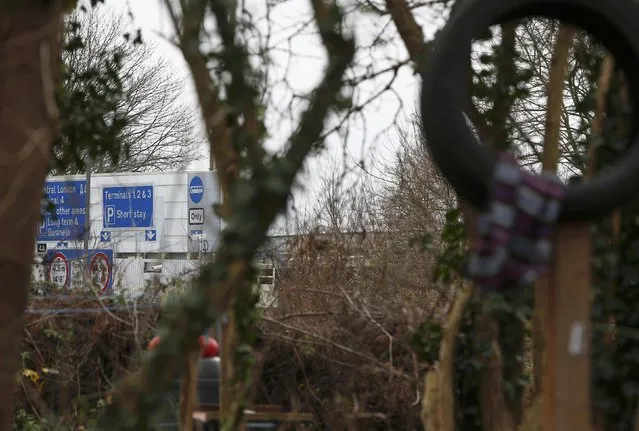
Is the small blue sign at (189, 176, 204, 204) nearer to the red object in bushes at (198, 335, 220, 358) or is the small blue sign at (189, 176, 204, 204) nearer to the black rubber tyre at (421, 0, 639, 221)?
the red object in bushes at (198, 335, 220, 358)

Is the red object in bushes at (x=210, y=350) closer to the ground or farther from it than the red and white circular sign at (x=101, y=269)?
closer to the ground

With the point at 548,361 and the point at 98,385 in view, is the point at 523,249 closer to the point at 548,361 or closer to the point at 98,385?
the point at 548,361

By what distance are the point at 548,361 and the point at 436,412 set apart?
184cm

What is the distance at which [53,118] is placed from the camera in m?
4.02

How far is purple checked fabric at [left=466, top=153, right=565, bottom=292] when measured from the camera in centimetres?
381

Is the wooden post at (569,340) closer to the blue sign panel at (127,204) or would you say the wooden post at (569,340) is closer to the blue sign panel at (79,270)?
the blue sign panel at (79,270)

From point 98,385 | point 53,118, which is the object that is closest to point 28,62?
point 53,118

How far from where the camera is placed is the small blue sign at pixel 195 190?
19670 millimetres

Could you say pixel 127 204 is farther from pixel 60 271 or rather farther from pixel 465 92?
pixel 465 92

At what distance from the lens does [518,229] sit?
3.82 metres

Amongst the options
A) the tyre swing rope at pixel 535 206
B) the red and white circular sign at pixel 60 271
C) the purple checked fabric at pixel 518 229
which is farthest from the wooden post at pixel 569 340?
the red and white circular sign at pixel 60 271

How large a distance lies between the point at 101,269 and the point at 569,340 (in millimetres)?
8326

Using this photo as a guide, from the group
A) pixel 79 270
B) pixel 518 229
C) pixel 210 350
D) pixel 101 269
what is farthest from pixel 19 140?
pixel 79 270

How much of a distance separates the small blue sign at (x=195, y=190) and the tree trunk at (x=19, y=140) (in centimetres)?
1506
